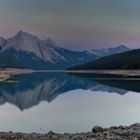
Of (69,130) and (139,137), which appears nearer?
(139,137)

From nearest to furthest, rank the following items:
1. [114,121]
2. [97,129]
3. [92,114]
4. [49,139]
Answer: [49,139], [97,129], [114,121], [92,114]

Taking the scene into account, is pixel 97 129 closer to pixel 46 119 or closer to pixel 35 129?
pixel 35 129

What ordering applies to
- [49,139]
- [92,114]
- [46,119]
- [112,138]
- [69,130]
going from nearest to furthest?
1. [112,138]
2. [49,139]
3. [69,130]
4. [46,119]
5. [92,114]

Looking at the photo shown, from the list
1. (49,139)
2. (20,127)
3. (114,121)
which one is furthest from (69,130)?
(49,139)

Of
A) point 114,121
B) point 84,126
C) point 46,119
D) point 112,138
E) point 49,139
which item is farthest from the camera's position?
point 46,119

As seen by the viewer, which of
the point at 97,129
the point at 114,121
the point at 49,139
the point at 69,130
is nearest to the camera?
the point at 49,139

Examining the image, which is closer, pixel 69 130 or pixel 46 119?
Result: pixel 69 130

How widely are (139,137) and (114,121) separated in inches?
760

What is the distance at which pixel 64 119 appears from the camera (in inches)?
1553

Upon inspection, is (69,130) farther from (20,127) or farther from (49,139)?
(49,139)

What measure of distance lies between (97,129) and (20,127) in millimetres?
13605

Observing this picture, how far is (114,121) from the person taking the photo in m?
37.2

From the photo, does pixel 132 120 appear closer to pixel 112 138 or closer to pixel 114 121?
pixel 114 121

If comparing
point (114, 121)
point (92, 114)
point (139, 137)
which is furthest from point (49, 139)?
point (92, 114)
